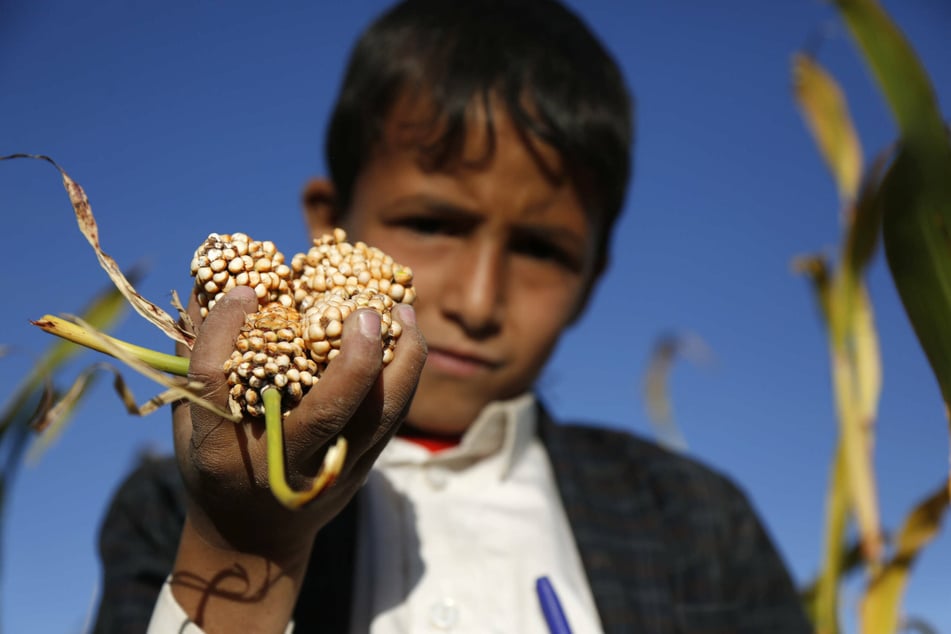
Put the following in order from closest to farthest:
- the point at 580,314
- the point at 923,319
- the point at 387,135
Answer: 1. the point at 923,319
2. the point at 387,135
3. the point at 580,314

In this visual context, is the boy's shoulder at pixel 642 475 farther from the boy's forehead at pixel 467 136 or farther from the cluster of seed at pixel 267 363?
the cluster of seed at pixel 267 363

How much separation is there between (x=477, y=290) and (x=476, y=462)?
Result: 0.18 meters

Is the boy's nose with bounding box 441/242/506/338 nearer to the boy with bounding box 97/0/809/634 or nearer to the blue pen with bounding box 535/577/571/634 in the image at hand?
the boy with bounding box 97/0/809/634

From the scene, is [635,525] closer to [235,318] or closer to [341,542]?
[341,542]

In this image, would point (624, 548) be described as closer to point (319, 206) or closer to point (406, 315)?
point (406, 315)

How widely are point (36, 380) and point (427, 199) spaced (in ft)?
1.33

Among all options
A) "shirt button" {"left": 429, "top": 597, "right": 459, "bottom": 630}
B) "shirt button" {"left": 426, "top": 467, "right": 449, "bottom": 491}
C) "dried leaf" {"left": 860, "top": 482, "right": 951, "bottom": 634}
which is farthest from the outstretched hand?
"dried leaf" {"left": 860, "top": 482, "right": 951, "bottom": 634}

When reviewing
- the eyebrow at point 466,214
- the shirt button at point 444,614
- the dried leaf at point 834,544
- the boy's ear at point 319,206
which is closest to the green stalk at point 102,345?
the shirt button at point 444,614

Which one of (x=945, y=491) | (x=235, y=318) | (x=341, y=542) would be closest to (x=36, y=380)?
(x=341, y=542)

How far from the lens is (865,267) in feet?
2.75

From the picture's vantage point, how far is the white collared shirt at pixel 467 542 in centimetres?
71

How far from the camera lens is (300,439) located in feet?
1.40

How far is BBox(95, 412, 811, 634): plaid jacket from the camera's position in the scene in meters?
0.75

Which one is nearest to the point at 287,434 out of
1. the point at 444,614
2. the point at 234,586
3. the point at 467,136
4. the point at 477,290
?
the point at 234,586
